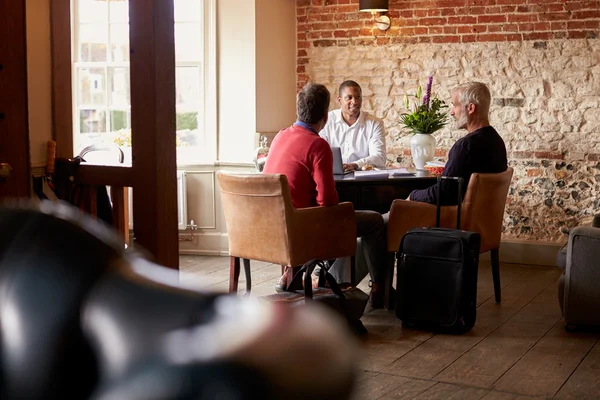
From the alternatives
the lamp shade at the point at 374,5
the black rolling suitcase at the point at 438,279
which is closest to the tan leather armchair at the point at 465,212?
the black rolling suitcase at the point at 438,279

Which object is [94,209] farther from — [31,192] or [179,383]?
[179,383]

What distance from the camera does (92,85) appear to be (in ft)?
24.5

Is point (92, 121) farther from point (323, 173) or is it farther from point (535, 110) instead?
point (535, 110)

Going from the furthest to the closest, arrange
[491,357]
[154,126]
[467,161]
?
[467,161] → [491,357] → [154,126]

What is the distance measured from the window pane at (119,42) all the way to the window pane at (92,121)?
0.51m

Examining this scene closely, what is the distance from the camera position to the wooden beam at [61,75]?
4.00 meters

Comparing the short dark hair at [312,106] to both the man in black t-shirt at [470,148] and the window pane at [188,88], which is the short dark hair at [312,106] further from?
the window pane at [188,88]

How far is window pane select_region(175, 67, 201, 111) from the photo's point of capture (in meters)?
7.40

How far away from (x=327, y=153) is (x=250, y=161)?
251 centimetres

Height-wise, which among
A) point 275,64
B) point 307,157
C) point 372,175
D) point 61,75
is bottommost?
point 372,175

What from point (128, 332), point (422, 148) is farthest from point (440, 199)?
point (128, 332)

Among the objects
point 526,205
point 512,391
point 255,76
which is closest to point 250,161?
point 255,76

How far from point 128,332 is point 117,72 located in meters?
6.85

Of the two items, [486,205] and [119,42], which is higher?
[119,42]
